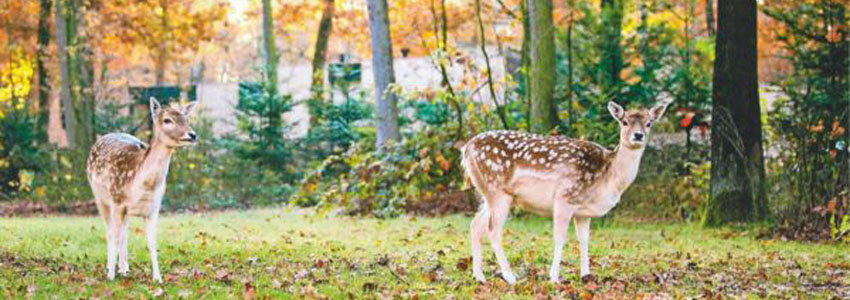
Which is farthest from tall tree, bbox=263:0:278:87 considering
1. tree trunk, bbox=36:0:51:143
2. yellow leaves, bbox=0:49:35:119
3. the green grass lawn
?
the green grass lawn

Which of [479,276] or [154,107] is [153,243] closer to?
[154,107]

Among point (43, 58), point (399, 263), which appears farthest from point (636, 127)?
point (43, 58)

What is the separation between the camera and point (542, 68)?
17125mm

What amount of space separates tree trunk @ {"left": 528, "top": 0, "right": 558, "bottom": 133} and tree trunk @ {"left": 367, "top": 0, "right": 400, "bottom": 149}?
489 centimetres

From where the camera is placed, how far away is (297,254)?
41.5 ft

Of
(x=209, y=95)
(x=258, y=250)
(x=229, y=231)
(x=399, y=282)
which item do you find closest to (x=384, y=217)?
(x=229, y=231)

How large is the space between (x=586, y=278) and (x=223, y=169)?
15854 millimetres

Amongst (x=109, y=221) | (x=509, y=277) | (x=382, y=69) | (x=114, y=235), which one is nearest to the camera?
(x=509, y=277)

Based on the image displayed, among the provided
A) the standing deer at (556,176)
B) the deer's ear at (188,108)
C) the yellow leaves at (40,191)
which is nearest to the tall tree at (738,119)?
the standing deer at (556,176)

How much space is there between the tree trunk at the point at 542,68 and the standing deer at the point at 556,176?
6.86m

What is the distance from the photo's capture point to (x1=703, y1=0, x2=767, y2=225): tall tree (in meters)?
15.9

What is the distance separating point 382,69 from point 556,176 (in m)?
12.4

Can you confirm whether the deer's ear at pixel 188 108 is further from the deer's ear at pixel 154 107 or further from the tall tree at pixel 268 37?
the tall tree at pixel 268 37

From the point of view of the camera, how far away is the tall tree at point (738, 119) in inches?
624
